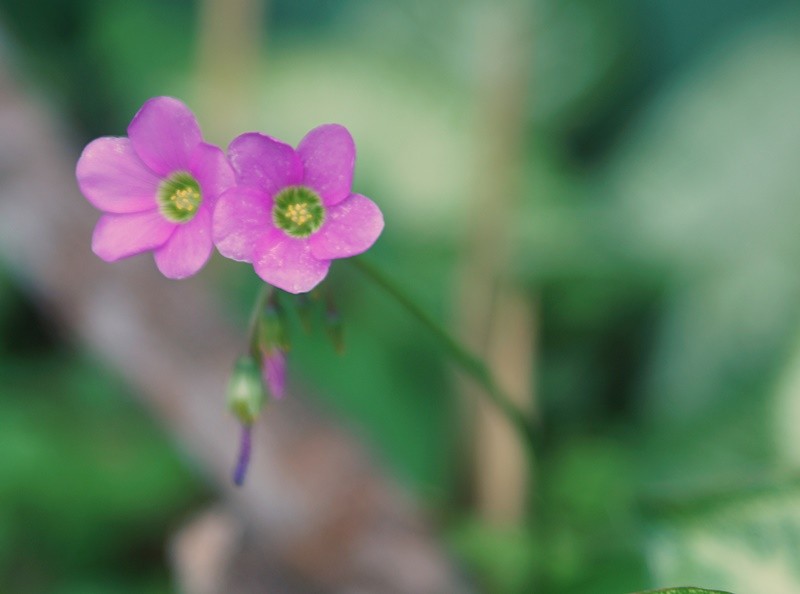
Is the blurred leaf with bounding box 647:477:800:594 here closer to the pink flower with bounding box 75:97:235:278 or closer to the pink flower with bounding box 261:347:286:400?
the pink flower with bounding box 261:347:286:400

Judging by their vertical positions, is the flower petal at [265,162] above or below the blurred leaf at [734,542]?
above

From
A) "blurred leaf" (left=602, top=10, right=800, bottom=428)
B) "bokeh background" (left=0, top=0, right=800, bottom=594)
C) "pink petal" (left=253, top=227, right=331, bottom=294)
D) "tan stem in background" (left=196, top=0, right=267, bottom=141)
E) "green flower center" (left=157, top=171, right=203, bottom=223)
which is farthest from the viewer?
"tan stem in background" (left=196, top=0, right=267, bottom=141)

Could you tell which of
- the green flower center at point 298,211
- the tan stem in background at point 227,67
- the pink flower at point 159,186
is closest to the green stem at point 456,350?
the green flower center at point 298,211

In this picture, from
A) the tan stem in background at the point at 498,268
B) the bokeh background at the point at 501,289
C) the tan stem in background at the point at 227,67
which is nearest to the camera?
the bokeh background at the point at 501,289

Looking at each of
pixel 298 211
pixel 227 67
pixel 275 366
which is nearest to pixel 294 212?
pixel 298 211

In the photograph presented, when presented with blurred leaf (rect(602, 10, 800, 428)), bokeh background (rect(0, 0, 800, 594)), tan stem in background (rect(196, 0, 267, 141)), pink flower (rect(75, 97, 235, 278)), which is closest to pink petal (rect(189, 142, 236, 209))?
pink flower (rect(75, 97, 235, 278))

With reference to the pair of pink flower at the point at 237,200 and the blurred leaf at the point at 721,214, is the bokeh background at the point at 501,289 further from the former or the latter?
the pair of pink flower at the point at 237,200
